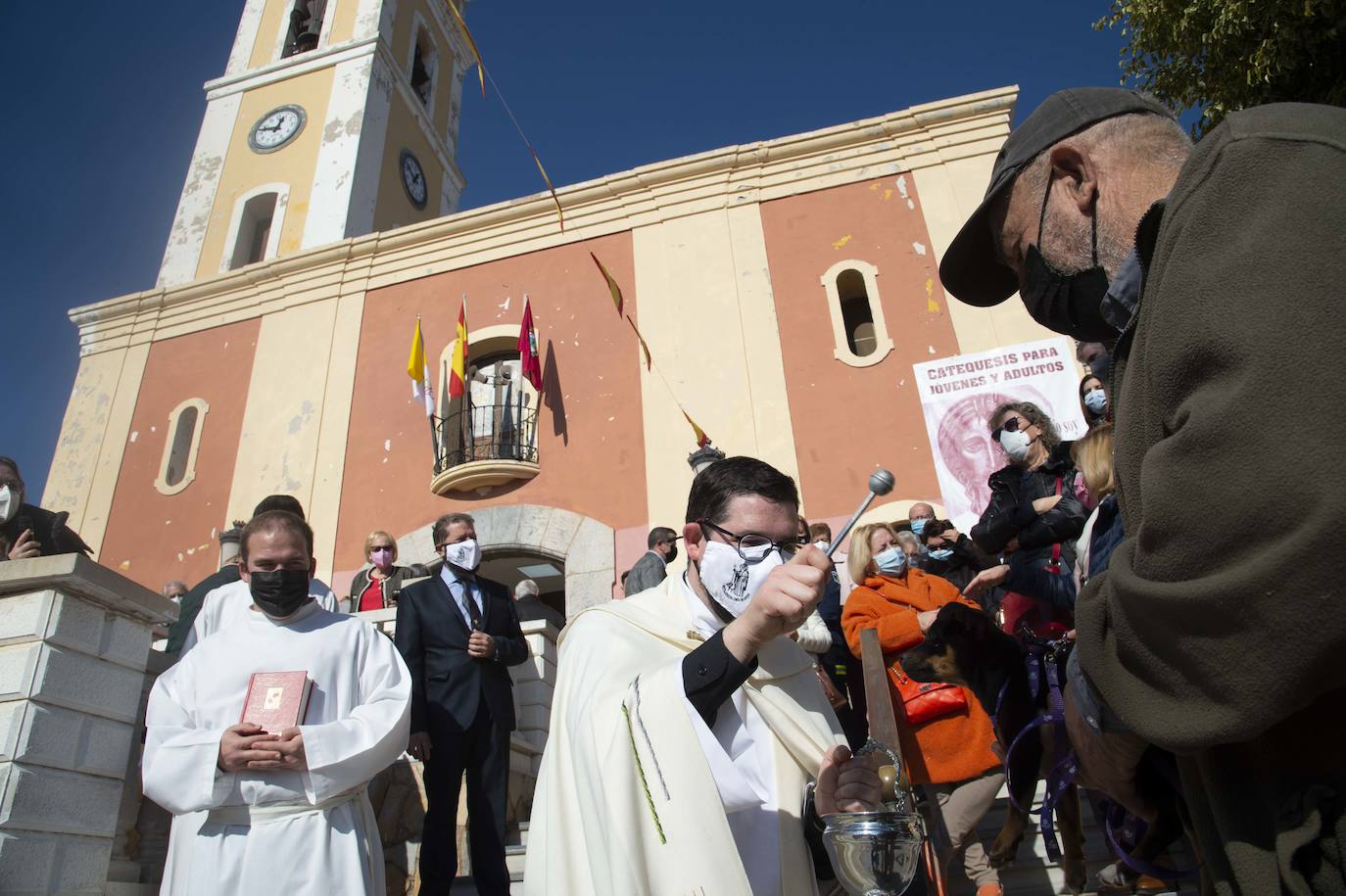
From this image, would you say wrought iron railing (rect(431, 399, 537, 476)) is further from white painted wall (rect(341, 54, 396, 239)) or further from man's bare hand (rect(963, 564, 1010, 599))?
man's bare hand (rect(963, 564, 1010, 599))

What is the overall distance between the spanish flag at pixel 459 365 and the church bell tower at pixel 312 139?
4482mm

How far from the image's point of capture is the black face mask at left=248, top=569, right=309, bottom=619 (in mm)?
3594

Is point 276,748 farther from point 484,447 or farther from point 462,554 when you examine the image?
point 484,447

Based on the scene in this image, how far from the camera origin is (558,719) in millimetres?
2223

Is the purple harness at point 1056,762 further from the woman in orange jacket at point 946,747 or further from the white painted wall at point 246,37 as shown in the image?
the white painted wall at point 246,37

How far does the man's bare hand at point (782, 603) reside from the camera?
5.97ft

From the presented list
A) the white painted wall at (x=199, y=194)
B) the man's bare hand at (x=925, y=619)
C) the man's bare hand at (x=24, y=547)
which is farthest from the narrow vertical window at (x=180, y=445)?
the man's bare hand at (x=925, y=619)

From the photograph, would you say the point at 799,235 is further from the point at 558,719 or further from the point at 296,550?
the point at 558,719

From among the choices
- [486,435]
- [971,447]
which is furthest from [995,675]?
[486,435]

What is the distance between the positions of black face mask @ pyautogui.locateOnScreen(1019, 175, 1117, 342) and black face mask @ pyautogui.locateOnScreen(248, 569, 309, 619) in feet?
10.4

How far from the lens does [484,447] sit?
12336mm

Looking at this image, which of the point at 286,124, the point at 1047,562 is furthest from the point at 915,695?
the point at 286,124

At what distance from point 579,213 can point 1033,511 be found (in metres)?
10.5

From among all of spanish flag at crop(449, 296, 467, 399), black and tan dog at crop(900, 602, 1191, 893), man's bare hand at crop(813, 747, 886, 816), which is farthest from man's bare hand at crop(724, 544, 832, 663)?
spanish flag at crop(449, 296, 467, 399)
